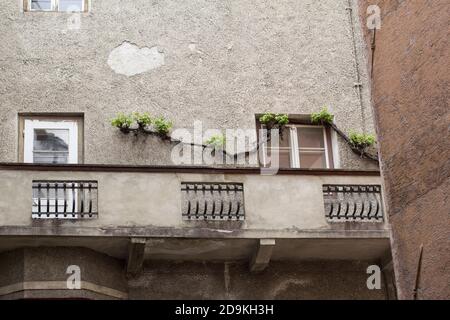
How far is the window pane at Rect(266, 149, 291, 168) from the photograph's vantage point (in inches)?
831

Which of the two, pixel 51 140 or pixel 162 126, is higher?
pixel 162 126

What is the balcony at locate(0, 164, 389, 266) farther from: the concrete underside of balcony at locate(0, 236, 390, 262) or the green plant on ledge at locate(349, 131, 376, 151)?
the green plant on ledge at locate(349, 131, 376, 151)

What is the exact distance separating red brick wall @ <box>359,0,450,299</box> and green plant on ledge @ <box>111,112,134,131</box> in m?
7.40

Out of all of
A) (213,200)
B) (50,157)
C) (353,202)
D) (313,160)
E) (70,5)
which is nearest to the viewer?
(213,200)

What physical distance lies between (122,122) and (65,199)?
2720 millimetres

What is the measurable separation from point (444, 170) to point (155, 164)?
9080mm

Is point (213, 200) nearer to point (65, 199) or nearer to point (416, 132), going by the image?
point (65, 199)

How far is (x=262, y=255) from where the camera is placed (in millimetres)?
18891

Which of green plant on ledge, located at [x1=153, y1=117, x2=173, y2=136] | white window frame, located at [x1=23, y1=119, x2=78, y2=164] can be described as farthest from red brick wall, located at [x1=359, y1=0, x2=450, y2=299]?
white window frame, located at [x1=23, y1=119, x2=78, y2=164]

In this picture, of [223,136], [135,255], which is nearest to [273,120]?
[223,136]

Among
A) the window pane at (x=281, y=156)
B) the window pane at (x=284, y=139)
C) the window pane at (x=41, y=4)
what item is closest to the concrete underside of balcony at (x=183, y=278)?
the window pane at (x=281, y=156)

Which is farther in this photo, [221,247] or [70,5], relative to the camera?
[70,5]

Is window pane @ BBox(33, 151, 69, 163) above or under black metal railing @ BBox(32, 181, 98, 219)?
above
